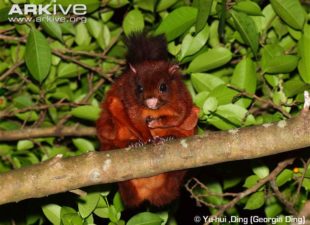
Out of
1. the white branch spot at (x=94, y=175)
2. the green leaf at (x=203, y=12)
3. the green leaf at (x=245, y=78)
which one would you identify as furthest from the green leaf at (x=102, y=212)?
the green leaf at (x=203, y=12)

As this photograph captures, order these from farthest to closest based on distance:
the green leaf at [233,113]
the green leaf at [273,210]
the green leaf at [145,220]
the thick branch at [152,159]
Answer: the green leaf at [273,210] < the green leaf at [233,113] < the green leaf at [145,220] < the thick branch at [152,159]

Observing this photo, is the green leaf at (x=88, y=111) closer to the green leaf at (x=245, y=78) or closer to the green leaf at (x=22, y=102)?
A: the green leaf at (x=22, y=102)

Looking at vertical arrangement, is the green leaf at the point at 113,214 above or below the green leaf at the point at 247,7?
below

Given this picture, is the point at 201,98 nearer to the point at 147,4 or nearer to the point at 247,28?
the point at 247,28

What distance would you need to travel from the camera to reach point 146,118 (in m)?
4.16

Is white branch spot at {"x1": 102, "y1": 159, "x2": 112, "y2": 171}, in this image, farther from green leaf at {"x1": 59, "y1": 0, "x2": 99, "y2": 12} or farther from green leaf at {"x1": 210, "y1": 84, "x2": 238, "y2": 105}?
green leaf at {"x1": 59, "y1": 0, "x2": 99, "y2": 12}

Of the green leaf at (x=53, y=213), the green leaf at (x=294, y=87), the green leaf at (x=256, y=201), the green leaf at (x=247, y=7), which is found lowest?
the green leaf at (x=256, y=201)

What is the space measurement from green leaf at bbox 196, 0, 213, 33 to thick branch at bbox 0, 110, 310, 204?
2.85 ft

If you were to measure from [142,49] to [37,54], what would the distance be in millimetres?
796

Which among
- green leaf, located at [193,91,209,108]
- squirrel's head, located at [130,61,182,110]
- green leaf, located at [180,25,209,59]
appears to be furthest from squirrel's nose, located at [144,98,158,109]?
green leaf, located at [180,25,209,59]

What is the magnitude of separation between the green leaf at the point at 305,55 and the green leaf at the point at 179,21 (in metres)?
0.76

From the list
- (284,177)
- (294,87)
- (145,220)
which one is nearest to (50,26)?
(145,220)

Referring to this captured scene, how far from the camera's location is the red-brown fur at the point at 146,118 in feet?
13.6

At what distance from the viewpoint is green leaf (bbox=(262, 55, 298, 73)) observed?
4.13 m
